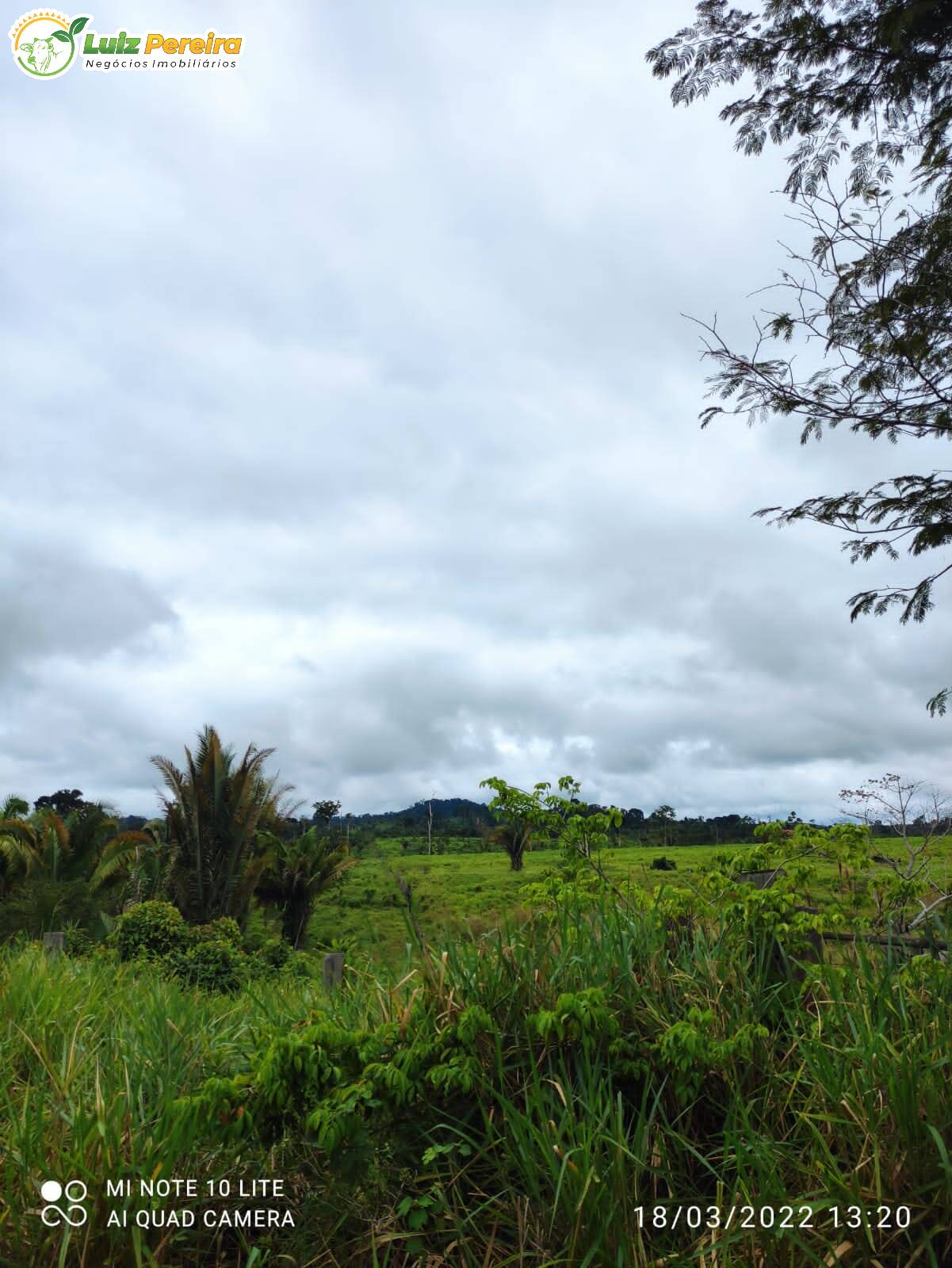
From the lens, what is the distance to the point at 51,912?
2136cm

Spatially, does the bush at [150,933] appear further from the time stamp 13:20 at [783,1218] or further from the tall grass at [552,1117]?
the time stamp 13:20 at [783,1218]

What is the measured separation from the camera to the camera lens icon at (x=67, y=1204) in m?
3.18

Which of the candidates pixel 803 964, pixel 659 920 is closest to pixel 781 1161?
pixel 803 964

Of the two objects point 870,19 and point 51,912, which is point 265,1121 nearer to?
point 870,19

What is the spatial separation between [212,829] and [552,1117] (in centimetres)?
2134

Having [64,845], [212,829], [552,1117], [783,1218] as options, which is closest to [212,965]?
[212,829]

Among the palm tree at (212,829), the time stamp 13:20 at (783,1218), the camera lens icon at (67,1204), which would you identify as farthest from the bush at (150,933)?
the time stamp 13:20 at (783,1218)

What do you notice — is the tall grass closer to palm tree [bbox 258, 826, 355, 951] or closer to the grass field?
the grass field

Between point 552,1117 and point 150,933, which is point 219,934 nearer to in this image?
point 150,933

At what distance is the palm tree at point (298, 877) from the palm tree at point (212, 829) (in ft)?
14.2

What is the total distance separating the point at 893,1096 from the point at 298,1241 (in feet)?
7.81

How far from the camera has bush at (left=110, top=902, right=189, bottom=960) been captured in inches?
664

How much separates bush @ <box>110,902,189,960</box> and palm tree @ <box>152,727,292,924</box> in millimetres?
5372

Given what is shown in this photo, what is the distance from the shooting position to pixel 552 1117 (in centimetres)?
361
